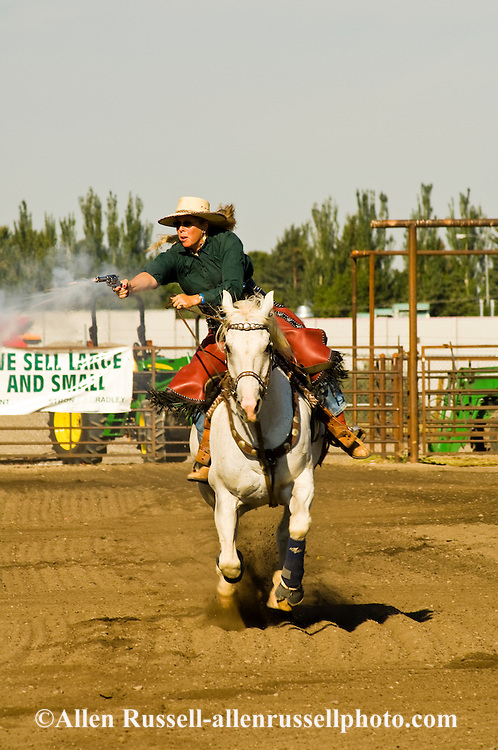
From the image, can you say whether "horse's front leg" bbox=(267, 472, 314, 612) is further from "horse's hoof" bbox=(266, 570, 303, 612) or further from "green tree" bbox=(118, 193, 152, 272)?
"green tree" bbox=(118, 193, 152, 272)

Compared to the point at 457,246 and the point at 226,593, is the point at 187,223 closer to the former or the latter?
the point at 226,593

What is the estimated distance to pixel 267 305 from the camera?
5055 mm

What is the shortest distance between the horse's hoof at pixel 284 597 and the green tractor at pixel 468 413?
10.7m

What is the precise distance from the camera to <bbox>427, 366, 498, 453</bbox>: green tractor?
1630 centimetres

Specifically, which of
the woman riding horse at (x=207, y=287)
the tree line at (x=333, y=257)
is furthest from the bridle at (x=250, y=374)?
the tree line at (x=333, y=257)

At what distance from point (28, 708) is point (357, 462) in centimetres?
1248

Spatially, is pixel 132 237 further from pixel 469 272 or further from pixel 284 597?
pixel 284 597

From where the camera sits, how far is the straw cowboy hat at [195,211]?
5.80 m

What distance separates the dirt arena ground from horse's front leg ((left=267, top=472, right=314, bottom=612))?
19 cm

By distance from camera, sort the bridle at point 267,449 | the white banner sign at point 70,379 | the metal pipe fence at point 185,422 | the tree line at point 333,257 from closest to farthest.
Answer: the bridle at point 267,449 → the white banner sign at point 70,379 → the metal pipe fence at point 185,422 → the tree line at point 333,257

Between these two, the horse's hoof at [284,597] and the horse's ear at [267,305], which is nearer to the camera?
the horse's ear at [267,305]

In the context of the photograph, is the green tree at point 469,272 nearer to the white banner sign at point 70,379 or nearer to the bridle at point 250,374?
the white banner sign at point 70,379

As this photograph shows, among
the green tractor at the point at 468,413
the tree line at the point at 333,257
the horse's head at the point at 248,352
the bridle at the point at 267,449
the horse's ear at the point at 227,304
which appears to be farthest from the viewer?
the tree line at the point at 333,257

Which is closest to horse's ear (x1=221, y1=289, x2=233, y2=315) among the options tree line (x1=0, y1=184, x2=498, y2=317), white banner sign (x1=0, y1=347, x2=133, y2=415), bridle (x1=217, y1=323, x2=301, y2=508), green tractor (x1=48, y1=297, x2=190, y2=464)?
bridle (x1=217, y1=323, x2=301, y2=508)
